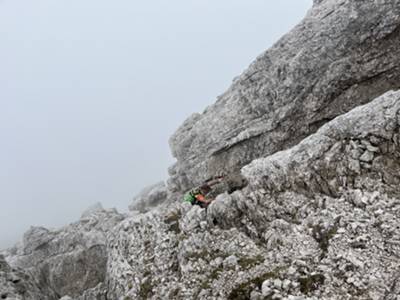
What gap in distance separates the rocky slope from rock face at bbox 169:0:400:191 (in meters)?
0.12

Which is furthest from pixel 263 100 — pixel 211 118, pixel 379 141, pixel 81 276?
pixel 81 276

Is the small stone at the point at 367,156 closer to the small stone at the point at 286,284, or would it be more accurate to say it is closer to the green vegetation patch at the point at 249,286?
the green vegetation patch at the point at 249,286

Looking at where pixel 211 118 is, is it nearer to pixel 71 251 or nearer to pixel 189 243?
pixel 189 243

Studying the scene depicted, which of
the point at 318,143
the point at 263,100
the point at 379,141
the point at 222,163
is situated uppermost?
the point at 263,100

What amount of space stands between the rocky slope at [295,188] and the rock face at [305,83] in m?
0.12

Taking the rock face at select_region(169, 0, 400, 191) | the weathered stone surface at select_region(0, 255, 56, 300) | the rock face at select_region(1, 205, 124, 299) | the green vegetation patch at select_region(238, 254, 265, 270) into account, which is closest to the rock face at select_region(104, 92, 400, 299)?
the green vegetation patch at select_region(238, 254, 265, 270)

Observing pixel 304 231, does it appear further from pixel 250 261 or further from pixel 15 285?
pixel 15 285

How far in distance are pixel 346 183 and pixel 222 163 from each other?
21898 mm

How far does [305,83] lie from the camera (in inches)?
1180

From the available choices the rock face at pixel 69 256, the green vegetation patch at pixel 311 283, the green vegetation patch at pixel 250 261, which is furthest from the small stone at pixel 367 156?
the rock face at pixel 69 256

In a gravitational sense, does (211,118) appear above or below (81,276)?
above

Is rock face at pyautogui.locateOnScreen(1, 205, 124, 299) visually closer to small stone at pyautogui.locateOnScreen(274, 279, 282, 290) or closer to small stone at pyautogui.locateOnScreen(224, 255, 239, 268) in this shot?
small stone at pyautogui.locateOnScreen(224, 255, 239, 268)

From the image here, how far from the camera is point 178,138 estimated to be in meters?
45.5

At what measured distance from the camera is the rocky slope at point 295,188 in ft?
44.2
